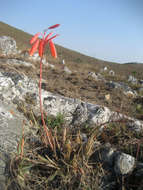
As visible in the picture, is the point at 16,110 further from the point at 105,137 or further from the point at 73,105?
the point at 105,137

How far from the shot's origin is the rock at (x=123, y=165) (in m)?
1.51

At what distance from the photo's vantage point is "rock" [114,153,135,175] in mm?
1512

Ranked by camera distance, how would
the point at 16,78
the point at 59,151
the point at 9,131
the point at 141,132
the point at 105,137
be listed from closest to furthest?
the point at 59,151 < the point at 9,131 < the point at 105,137 < the point at 141,132 < the point at 16,78

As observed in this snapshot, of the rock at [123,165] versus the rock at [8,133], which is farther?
the rock at [123,165]

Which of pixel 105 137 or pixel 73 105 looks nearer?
pixel 105 137

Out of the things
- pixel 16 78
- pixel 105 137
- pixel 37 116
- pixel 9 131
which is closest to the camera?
pixel 9 131

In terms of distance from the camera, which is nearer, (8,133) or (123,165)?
(123,165)

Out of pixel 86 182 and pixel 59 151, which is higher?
pixel 59 151

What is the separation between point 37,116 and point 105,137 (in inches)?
40.6

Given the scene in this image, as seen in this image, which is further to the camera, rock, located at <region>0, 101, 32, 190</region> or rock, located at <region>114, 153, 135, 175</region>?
rock, located at <region>114, 153, 135, 175</region>

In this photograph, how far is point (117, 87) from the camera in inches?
245

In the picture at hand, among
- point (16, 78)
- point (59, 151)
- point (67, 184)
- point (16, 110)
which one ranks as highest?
point (16, 78)

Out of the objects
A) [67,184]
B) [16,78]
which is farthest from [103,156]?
[16,78]

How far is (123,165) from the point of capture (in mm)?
1532
